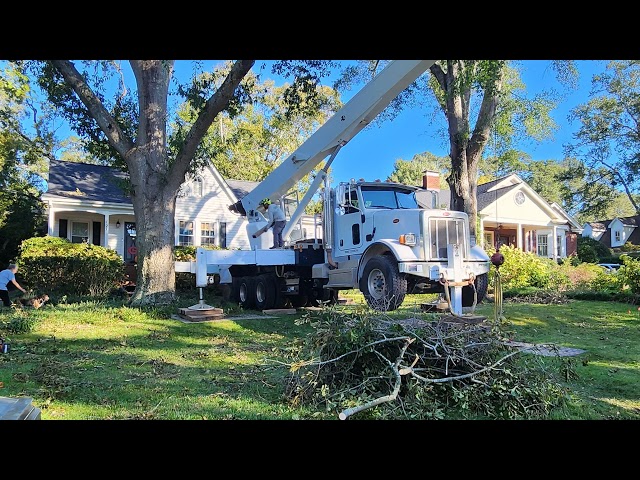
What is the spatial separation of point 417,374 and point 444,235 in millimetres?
5138

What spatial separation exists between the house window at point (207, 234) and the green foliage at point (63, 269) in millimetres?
8092

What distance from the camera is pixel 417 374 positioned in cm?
430

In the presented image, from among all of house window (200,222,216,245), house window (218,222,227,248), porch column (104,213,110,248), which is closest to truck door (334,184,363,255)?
porch column (104,213,110,248)

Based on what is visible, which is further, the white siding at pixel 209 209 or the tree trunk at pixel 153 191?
the white siding at pixel 209 209

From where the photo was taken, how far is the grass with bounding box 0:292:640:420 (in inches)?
169

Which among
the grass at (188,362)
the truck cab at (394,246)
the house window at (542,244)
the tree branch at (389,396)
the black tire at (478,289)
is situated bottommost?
the grass at (188,362)

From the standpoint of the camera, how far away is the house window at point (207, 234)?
22.6 meters

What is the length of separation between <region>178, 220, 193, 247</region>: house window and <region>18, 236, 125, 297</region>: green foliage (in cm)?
745

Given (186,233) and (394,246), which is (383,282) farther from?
(186,233)

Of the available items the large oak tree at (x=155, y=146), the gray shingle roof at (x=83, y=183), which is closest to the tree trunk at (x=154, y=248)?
the large oak tree at (x=155, y=146)

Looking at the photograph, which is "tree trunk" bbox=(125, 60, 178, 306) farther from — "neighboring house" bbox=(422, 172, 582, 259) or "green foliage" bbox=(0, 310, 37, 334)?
"neighboring house" bbox=(422, 172, 582, 259)

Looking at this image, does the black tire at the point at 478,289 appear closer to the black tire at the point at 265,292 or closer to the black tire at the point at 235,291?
the black tire at the point at 265,292

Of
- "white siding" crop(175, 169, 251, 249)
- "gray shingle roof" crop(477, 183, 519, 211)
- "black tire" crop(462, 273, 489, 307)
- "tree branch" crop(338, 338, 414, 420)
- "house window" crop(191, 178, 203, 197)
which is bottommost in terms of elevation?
"tree branch" crop(338, 338, 414, 420)
